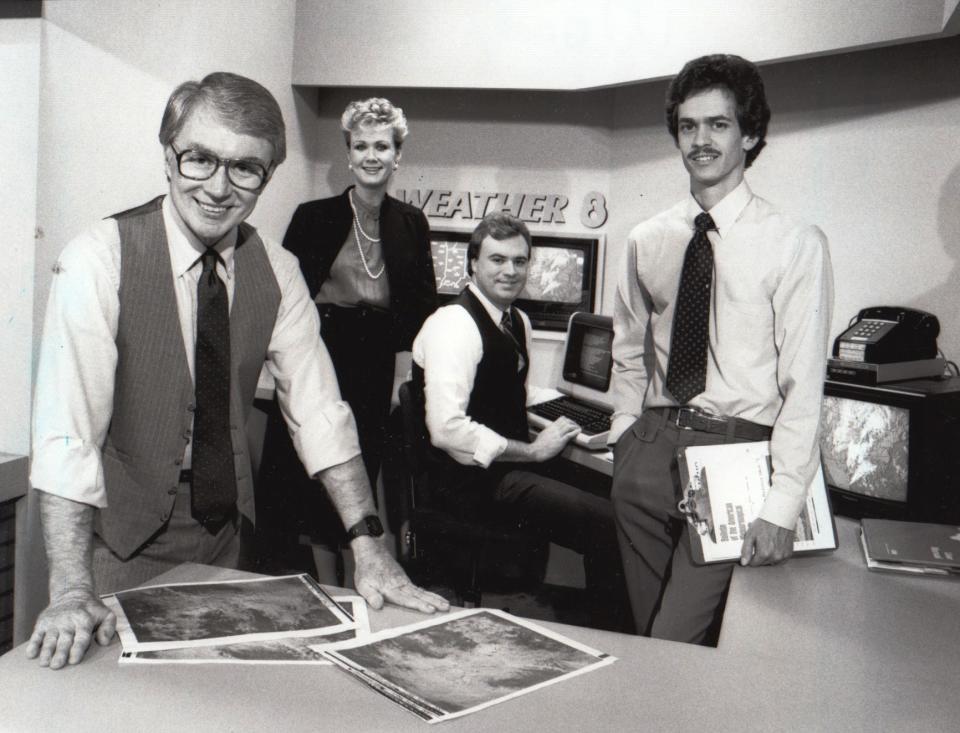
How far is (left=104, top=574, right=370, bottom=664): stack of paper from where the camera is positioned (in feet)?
3.87

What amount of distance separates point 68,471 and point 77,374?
0.50 feet

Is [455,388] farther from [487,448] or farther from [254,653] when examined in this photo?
[254,653]

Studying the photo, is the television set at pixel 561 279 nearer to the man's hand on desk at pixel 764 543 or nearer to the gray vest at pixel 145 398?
the man's hand on desk at pixel 764 543

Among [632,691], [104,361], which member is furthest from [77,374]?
[632,691]

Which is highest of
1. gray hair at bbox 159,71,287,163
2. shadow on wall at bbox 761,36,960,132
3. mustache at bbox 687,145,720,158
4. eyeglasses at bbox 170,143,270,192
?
shadow on wall at bbox 761,36,960,132

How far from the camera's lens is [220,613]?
130 cm

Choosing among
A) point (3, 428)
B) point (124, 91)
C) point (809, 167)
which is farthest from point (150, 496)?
point (809, 167)

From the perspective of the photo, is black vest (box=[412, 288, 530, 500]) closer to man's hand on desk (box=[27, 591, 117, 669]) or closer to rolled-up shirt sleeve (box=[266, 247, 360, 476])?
rolled-up shirt sleeve (box=[266, 247, 360, 476])

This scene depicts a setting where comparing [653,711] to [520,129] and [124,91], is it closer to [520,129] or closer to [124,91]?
[124,91]

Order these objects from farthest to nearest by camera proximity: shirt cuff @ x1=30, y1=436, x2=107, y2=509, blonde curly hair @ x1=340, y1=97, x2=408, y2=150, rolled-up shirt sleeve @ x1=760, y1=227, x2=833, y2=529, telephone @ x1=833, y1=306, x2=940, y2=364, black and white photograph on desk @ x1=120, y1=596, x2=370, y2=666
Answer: blonde curly hair @ x1=340, y1=97, x2=408, y2=150 < telephone @ x1=833, y1=306, x2=940, y2=364 < rolled-up shirt sleeve @ x1=760, y1=227, x2=833, y2=529 < shirt cuff @ x1=30, y1=436, x2=107, y2=509 < black and white photograph on desk @ x1=120, y1=596, x2=370, y2=666

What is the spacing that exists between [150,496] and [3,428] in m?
0.87

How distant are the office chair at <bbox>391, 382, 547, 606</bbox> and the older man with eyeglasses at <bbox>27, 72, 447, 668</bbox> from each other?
3.03 ft

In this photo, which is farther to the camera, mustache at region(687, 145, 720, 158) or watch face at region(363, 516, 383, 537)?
mustache at region(687, 145, 720, 158)

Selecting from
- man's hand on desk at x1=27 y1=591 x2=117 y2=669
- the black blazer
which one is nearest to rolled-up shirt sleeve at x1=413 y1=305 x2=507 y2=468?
the black blazer
